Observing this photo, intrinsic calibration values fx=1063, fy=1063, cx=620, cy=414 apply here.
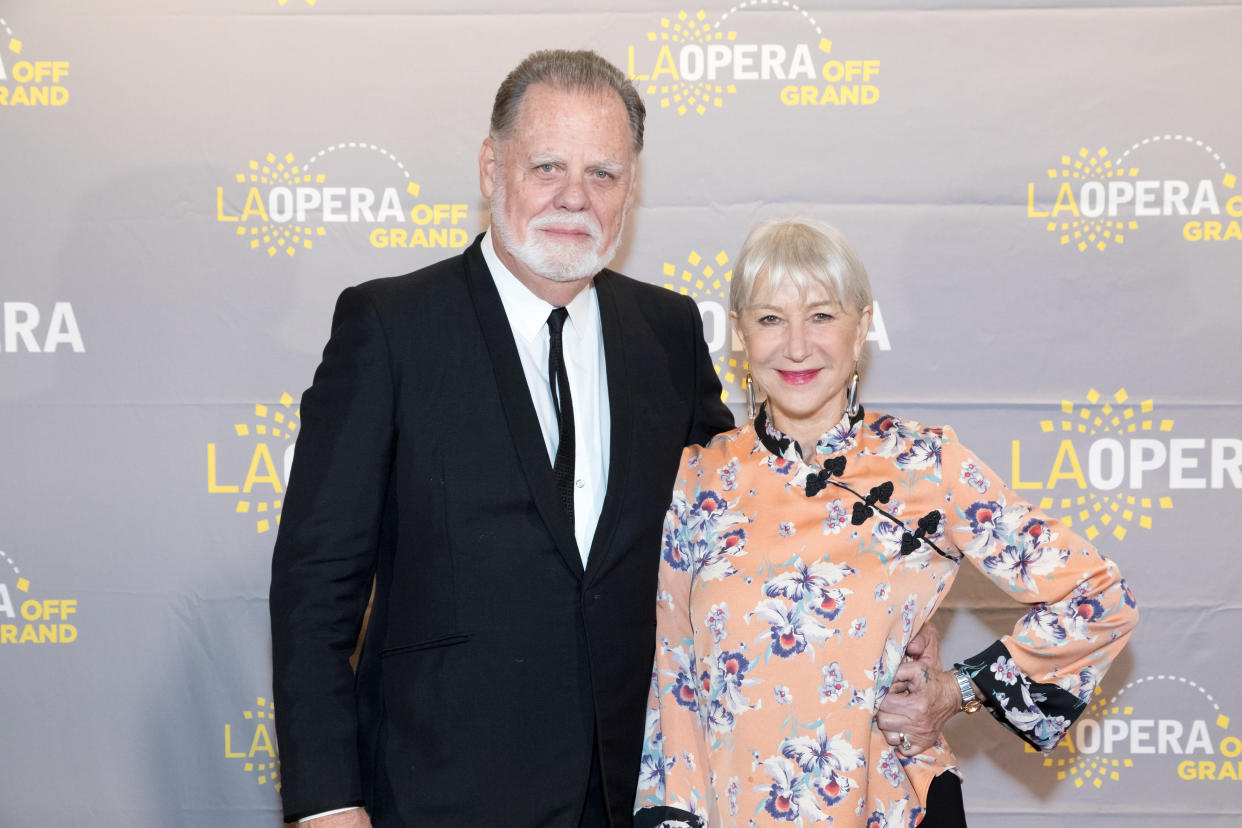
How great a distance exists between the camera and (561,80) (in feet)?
5.68

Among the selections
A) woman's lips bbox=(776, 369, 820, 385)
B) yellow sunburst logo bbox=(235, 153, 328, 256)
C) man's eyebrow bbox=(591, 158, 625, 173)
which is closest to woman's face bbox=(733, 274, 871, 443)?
woman's lips bbox=(776, 369, 820, 385)

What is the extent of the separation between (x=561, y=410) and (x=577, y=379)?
89 mm

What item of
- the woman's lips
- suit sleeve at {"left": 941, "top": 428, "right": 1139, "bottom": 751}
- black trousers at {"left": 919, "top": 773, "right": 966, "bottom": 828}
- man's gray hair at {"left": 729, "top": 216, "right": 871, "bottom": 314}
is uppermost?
man's gray hair at {"left": 729, "top": 216, "right": 871, "bottom": 314}

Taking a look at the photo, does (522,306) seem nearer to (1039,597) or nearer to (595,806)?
(595,806)

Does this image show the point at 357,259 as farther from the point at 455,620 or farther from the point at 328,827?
the point at 328,827

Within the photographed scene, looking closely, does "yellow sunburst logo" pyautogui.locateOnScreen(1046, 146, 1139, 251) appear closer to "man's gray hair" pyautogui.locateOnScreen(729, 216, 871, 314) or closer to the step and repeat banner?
the step and repeat banner

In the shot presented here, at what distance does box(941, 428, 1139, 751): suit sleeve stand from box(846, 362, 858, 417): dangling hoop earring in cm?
15

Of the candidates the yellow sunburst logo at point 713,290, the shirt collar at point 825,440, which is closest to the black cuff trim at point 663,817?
the shirt collar at point 825,440

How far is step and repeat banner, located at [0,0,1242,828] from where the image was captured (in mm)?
2584

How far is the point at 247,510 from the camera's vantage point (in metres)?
2.66

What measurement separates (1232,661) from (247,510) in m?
2.47

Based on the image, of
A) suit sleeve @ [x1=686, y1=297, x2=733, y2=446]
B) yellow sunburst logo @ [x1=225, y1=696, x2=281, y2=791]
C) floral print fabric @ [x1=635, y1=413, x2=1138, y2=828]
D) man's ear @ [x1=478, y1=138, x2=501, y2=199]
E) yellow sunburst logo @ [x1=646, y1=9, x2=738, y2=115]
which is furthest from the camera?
yellow sunburst logo @ [x1=225, y1=696, x2=281, y2=791]

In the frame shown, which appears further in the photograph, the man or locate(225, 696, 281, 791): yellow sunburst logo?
locate(225, 696, 281, 791): yellow sunburst logo

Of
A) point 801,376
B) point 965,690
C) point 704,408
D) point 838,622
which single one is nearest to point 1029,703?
point 965,690
